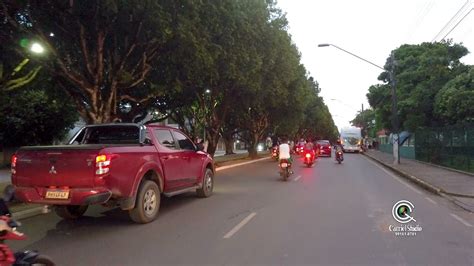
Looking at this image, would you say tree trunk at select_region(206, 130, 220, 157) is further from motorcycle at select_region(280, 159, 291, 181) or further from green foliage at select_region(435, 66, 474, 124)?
motorcycle at select_region(280, 159, 291, 181)

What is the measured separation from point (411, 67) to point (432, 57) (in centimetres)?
475

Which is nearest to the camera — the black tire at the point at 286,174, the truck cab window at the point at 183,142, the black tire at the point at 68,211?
the black tire at the point at 68,211

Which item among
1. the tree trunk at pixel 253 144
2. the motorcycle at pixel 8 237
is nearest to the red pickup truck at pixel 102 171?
the motorcycle at pixel 8 237

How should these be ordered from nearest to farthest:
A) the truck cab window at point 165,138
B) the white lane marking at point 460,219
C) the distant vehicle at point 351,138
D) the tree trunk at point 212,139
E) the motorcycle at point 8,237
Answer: the motorcycle at point 8,237
the white lane marking at point 460,219
the truck cab window at point 165,138
the tree trunk at point 212,139
the distant vehicle at point 351,138

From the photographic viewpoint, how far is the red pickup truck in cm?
880

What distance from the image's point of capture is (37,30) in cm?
1683

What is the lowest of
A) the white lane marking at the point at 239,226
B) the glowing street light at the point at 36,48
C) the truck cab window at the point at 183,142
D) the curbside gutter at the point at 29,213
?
the white lane marking at the point at 239,226

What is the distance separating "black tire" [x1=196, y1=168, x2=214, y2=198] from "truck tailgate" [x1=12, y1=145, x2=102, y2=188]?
5273 millimetres

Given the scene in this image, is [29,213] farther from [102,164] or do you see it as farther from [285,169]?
[285,169]

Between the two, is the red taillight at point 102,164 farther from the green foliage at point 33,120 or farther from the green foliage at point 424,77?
the green foliage at point 424,77

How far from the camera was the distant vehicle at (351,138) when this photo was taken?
62.2 metres

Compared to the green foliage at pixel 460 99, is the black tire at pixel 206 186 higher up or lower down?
lower down

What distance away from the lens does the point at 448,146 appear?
2722 cm

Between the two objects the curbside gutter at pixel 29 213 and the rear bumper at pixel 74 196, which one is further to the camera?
the curbside gutter at pixel 29 213
